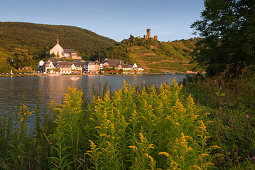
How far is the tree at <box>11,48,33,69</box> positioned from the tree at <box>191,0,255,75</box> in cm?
11164

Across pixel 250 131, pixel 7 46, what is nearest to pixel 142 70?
pixel 7 46

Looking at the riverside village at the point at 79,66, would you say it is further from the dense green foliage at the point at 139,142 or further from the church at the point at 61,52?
the dense green foliage at the point at 139,142

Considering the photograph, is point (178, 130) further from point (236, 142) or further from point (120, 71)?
point (120, 71)

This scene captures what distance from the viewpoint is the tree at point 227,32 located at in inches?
589

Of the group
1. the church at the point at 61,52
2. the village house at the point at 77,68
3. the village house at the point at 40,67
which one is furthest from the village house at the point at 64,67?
the church at the point at 61,52

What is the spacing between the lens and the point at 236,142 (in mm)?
5250

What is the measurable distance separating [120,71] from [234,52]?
13181 cm

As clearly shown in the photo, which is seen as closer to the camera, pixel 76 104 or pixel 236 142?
pixel 76 104

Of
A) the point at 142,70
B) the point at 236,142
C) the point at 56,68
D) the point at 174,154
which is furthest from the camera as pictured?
the point at 142,70

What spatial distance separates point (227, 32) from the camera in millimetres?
16281

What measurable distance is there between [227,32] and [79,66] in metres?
137

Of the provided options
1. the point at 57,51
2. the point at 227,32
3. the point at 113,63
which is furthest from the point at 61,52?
the point at 227,32

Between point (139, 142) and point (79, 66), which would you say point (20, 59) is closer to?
Answer: point (79, 66)

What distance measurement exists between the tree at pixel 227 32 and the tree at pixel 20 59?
4395 inches
